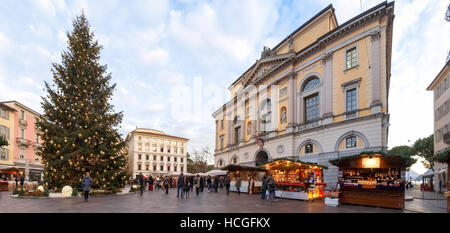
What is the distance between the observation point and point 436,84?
1388 inches

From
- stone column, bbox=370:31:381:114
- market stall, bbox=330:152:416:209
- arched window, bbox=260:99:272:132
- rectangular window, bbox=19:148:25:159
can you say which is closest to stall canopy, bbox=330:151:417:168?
market stall, bbox=330:152:416:209

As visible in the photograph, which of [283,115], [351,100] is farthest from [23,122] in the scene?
[351,100]

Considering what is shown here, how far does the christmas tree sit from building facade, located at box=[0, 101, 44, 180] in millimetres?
21912

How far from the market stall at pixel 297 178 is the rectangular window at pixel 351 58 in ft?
30.2

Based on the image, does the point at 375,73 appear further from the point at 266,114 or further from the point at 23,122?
the point at 23,122

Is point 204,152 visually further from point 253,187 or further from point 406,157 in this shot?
point 406,157

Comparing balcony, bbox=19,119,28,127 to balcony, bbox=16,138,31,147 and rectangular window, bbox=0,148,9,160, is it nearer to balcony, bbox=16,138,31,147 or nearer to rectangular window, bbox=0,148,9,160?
balcony, bbox=16,138,31,147

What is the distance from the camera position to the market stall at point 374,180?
12853 mm

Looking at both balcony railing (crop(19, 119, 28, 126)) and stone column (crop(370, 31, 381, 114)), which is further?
balcony railing (crop(19, 119, 28, 126))

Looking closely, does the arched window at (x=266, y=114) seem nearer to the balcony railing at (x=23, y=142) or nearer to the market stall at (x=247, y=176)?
the market stall at (x=247, y=176)

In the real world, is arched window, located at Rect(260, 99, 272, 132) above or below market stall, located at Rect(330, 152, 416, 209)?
above

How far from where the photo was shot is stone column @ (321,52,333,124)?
78.6ft

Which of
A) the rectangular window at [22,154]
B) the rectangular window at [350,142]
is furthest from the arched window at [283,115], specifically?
the rectangular window at [22,154]
